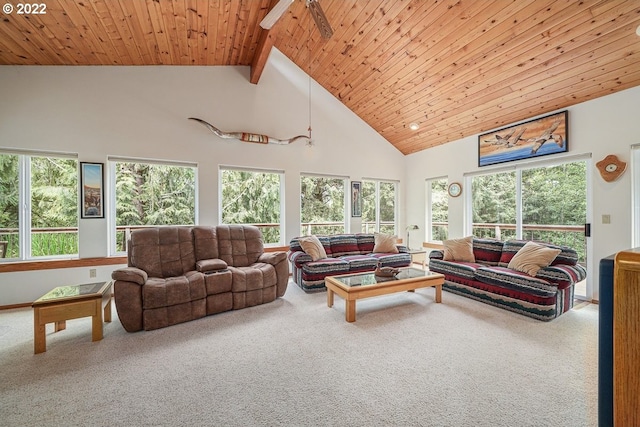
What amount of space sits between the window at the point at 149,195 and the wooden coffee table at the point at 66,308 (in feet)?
5.14

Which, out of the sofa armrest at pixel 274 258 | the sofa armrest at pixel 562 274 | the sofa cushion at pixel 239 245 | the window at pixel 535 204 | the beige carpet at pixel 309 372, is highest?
the window at pixel 535 204

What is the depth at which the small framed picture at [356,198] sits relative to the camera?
5727mm

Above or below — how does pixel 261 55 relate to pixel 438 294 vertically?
above

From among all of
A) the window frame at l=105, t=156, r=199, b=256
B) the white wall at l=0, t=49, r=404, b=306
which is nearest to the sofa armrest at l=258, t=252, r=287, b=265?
the white wall at l=0, t=49, r=404, b=306

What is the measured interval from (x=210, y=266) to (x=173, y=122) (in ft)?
8.07

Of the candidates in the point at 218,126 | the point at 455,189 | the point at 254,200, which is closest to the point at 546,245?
the point at 455,189

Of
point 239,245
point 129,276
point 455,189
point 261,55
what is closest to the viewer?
point 129,276

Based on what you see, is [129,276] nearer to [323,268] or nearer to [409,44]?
[323,268]

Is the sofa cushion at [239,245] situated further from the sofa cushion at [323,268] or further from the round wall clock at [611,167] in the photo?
the round wall clock at [611,167]

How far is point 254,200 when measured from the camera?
494 cm

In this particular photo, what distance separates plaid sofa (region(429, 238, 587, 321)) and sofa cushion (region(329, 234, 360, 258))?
1.53 metres

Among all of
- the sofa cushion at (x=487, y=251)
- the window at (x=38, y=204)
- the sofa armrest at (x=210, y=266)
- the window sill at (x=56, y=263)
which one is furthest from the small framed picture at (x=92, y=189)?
the sofa cushion at (x=487, y=251)

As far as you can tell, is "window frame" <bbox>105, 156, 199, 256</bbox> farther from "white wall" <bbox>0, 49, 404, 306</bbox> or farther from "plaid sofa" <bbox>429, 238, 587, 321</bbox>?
"plaid sofa" <bbox>429, 238, 587, 321</bbox>

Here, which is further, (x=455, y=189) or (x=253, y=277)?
(x=455, y=189)
